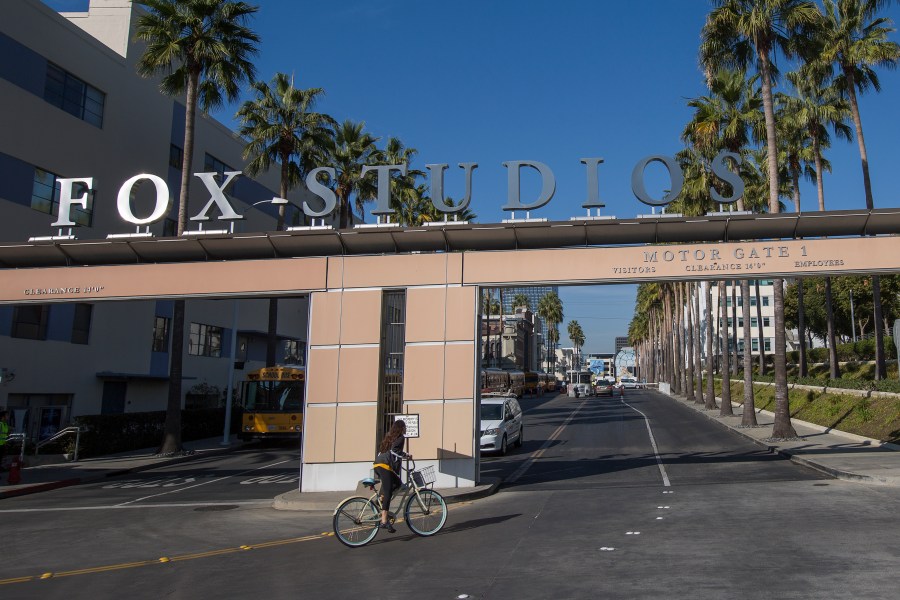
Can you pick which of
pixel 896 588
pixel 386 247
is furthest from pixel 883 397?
pixel 896 588

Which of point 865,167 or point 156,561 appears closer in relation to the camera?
point 156,561

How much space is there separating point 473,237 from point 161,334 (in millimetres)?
23357

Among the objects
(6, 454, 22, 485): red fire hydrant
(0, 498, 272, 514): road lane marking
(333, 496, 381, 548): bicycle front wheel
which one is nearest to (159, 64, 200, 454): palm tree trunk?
(6, 454, 22, 485): red fire hydrant

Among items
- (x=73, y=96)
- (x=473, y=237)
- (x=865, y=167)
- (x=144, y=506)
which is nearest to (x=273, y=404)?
(x=144, y=506)

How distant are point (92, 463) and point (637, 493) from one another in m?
18.5

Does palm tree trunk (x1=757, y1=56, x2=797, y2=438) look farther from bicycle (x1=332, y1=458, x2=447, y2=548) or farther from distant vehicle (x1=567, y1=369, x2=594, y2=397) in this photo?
distant vehicle (x1=567, y1=369, x2=594, y2=397)

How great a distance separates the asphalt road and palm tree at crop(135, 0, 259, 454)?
24.2 feet

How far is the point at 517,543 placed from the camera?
9.69 m

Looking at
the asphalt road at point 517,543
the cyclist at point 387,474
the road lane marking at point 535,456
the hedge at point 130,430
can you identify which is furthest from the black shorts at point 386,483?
the hedge at point 130,430

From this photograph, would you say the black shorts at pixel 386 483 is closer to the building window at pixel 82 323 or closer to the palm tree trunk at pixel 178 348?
the palm tree trunk at pixel 178 348

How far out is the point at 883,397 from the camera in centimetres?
2572

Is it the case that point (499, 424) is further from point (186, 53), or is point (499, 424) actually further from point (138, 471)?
point (186, 53)

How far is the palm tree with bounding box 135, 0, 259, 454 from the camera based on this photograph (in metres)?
25.3

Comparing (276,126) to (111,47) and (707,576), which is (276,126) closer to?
(111,47)
